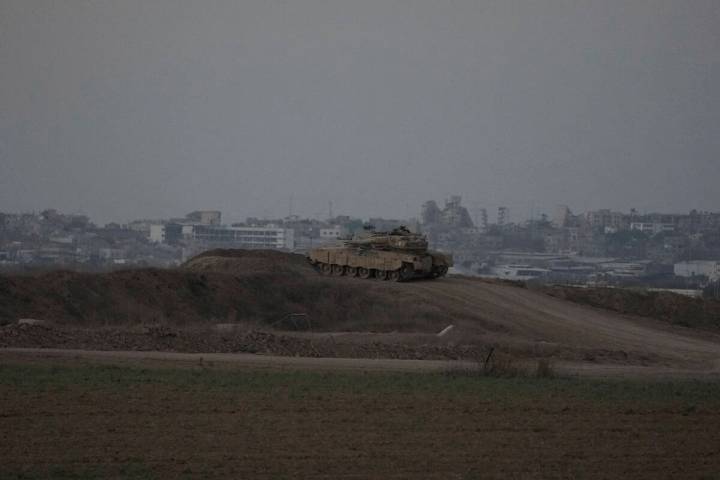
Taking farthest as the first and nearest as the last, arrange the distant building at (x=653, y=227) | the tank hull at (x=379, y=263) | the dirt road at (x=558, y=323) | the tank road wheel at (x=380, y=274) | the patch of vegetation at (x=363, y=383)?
the distant building at (x=653, y=227) → the tank road wheel at (x=380, y=274) → the tank hull at (x=379, y=263) → the dirt road at (x=558, y=323) → the patch of vegetation at (x=363, y=383)

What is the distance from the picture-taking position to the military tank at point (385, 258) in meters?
44.2

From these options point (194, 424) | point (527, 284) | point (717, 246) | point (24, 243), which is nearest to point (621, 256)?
point (717, 246)

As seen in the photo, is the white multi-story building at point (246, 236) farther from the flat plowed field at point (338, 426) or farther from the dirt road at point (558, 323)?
the flat plowed field at point (338, 426)

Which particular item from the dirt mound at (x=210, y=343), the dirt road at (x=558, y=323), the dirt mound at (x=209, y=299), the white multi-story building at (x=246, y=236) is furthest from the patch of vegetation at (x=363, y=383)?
the white multi-story building at (x=246, y=236)

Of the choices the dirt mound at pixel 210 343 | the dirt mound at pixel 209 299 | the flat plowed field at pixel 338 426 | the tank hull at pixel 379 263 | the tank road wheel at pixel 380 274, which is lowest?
the flat plowed field at pixel 338 426

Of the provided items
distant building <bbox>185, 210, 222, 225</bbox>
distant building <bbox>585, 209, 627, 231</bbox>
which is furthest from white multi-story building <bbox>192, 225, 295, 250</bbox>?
distant building <bbox>585, 209, 627, 231</bbox>

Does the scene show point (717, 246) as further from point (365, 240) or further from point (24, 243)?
point (365, 240)

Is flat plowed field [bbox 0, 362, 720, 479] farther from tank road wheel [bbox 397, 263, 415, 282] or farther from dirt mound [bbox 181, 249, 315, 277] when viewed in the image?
tank road wheel [bbox 397, 263, 415, 282]

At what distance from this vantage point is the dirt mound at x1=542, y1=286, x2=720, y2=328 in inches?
1756

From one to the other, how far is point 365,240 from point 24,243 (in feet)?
160

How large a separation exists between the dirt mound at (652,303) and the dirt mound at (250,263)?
10.3m

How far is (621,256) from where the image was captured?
10675 cm

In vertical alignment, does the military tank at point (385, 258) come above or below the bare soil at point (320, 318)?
above

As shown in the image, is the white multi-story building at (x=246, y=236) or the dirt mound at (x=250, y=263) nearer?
the dirt mound at (x=250, y=263)
